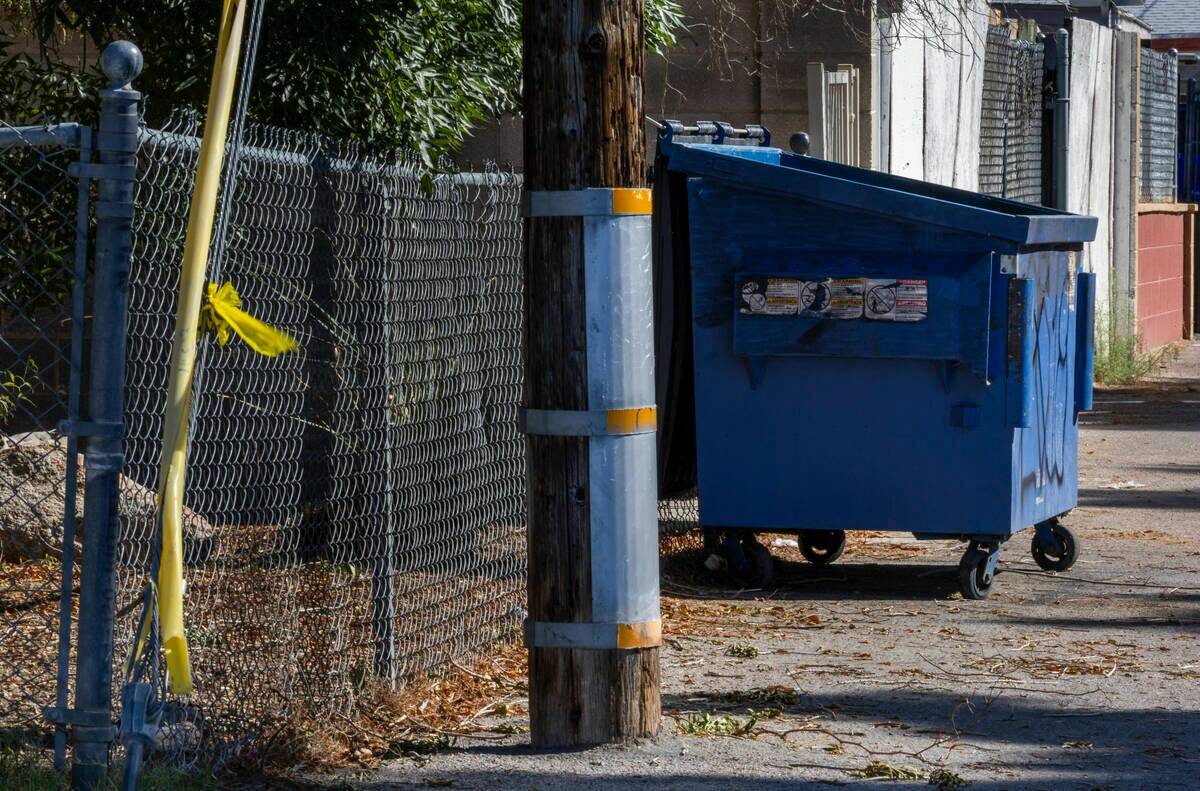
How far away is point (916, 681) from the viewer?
6.01 metres

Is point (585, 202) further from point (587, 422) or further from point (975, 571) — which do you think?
point (975, 571)

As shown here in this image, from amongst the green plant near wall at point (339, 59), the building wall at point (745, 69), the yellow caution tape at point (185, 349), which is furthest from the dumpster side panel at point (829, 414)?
the building wall at point (745, 69)

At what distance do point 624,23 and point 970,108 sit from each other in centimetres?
919

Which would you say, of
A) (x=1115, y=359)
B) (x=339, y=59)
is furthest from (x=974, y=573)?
(x=1115, y=359)

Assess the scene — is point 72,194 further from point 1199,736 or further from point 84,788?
point 1199,736

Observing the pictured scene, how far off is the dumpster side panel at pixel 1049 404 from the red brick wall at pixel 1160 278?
1105 cm

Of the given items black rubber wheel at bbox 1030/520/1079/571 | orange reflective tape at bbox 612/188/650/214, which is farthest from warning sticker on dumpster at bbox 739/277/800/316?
orange reflective tape at bbox 612/188/650/214

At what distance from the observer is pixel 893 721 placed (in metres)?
5.48

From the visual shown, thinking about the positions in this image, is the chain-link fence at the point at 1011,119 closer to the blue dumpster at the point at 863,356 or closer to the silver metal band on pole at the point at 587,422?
the blue dumpster at the point at 863,356

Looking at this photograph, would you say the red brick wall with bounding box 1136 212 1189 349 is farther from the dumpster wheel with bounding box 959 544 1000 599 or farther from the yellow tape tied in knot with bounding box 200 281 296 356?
the yellow tape tied in knot with bounding box 200 281 296 356

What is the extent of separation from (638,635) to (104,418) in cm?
172

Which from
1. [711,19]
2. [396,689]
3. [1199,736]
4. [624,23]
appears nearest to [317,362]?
[396,689]

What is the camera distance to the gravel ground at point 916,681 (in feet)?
16.1

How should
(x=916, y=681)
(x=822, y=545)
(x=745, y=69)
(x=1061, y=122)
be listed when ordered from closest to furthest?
(x=916, y=681)
(x=822, y=545)
(x=745, y=69)
(x=1061, y=122)
